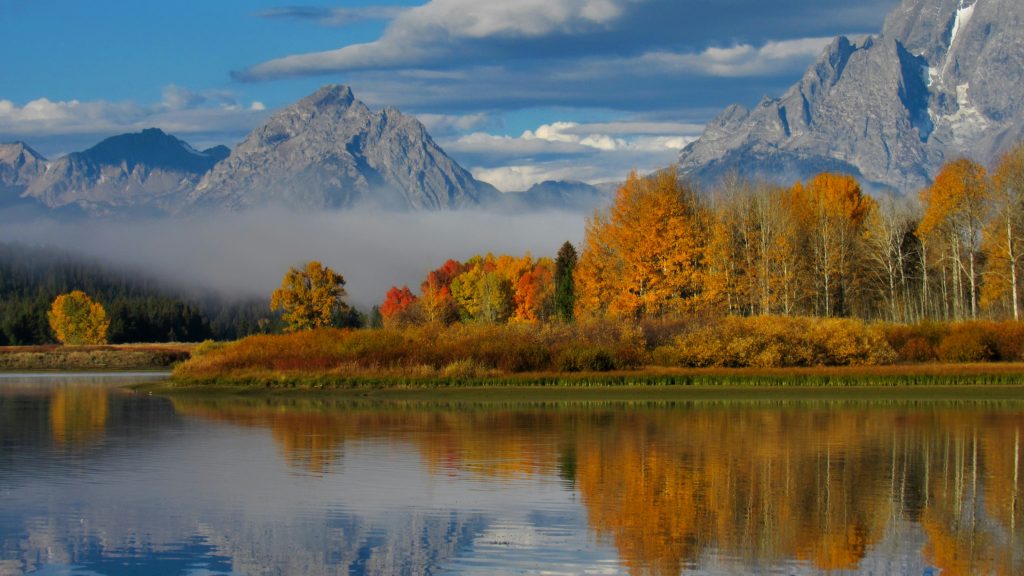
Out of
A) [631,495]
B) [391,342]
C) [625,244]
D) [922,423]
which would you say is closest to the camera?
[631,495]

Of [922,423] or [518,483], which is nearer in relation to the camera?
[518,483]

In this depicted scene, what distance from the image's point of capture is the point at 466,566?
19578mm

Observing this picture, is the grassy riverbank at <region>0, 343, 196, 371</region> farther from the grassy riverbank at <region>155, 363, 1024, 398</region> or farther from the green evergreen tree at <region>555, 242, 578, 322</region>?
the grassy riverbank at <region>155, 363, 1024, 398</region>

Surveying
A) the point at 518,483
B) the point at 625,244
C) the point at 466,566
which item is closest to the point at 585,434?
the point at 518,483

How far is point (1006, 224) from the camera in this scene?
7862cm

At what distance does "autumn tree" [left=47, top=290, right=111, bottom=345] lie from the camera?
177625 millimetres

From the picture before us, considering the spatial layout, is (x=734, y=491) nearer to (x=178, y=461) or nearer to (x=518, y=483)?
(x=518, y=483)

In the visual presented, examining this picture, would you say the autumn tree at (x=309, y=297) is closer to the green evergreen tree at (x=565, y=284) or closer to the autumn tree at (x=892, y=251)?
the green evergreen tree at (x=565, y=284)

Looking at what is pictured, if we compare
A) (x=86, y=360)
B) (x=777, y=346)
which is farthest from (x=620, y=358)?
(x=86, y=360)

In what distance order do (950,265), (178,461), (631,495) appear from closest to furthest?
(631,495)
(178,461)
(950,265)

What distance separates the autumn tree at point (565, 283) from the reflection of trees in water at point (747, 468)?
66.9m

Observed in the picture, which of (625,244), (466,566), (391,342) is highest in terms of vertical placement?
(625,244)

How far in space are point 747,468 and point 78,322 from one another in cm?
16306

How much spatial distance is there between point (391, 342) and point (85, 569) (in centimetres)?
4502
